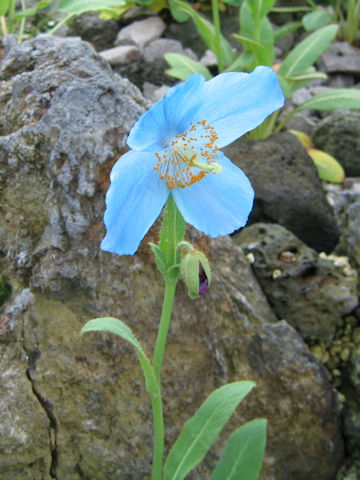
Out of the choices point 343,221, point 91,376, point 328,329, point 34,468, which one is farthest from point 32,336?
point 343,221

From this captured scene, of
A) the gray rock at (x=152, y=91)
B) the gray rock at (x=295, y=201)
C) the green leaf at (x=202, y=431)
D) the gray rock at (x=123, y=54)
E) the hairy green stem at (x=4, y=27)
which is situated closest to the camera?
the green leaf at (x=202, y=431)

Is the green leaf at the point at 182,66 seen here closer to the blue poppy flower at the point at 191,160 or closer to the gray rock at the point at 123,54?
the gray rock at the point at 123,54

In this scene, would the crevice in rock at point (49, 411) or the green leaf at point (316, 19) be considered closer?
the crevice in rock at point (49, 411)

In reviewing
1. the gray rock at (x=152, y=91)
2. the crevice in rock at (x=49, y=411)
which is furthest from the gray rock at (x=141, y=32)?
the crevice in rock at (x=49, y=411)

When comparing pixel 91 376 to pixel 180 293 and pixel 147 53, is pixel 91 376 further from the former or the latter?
pixel 147 53

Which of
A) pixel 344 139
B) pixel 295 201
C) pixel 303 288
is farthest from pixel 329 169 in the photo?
pixel 303 288

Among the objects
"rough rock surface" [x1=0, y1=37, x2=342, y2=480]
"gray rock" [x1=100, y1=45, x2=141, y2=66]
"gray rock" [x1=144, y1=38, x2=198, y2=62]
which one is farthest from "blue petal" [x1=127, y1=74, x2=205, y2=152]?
"gray rock" [x1=144, y1=38, x2=198, y2=62]

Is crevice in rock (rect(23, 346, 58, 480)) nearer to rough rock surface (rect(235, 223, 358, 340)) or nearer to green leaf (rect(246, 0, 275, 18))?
rough rock surface (rect(235, 223, 358, 340))
